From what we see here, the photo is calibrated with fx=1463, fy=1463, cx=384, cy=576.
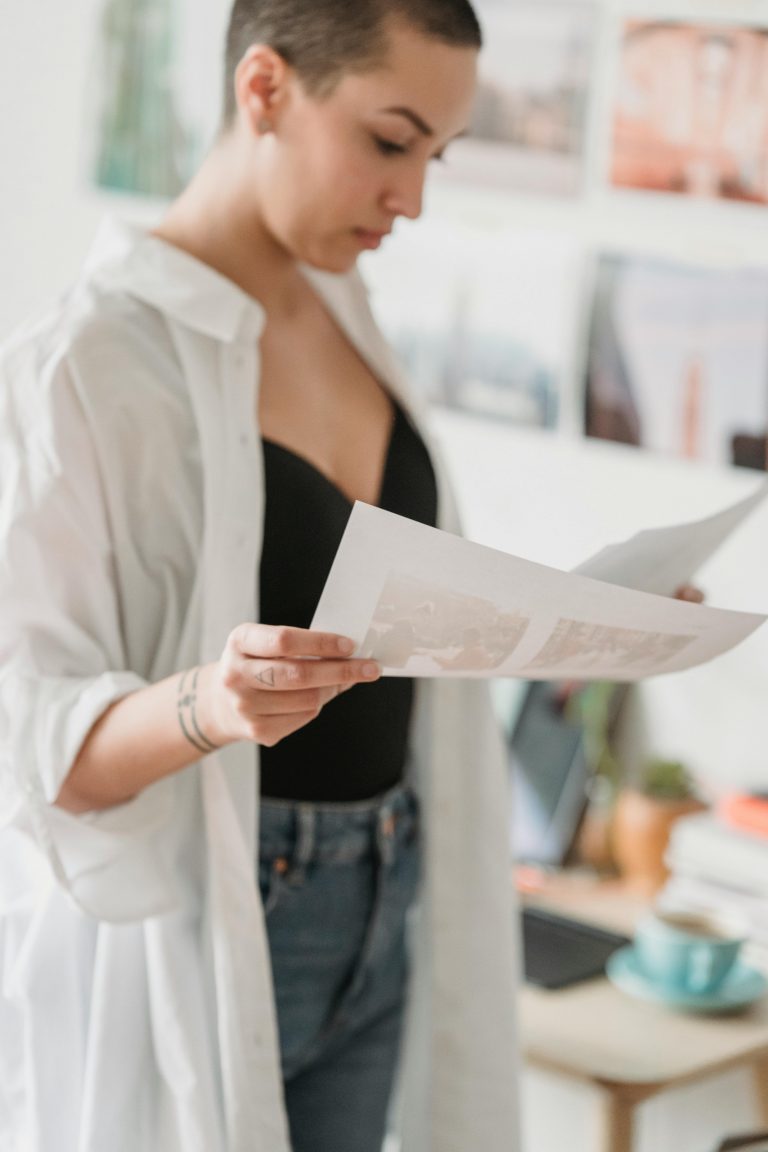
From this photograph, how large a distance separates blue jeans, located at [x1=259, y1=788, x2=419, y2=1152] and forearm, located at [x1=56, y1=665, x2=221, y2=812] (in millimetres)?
147

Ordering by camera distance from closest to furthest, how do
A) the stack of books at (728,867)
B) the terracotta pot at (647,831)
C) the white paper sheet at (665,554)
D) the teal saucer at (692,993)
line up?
the white paper sheet at (665,554), the teal saucer at (692,993), the stack of books at (728,867), the terracotta pot at (647,831)

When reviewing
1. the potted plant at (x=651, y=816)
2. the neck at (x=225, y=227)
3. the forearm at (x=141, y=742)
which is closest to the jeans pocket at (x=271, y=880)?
the forearm at (x=141, y=742)

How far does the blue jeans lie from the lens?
1000 mm

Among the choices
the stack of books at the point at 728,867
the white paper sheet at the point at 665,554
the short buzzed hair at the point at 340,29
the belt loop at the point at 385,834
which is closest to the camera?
the white paper sheet at the point at 665,554

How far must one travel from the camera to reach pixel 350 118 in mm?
947

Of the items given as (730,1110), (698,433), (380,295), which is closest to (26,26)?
(380,295)

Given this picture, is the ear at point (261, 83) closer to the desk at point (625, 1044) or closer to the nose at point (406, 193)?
the nose at point (406, 193)

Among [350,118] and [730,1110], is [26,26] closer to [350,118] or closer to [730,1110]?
[350,118]

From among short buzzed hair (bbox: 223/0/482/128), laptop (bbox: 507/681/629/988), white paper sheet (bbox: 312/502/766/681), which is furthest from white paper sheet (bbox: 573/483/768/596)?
laptop (bbox: 507/681/629/988)

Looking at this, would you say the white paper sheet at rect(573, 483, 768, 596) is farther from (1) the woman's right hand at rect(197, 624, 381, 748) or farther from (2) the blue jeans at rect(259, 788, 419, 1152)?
(2) the blue jeans at rect(259, 788, 419, 1152)

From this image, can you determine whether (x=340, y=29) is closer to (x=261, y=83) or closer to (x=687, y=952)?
(x=261, y=83)

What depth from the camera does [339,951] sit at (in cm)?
104

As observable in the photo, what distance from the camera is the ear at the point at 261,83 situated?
0.95m

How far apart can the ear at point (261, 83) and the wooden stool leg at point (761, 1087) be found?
94 cm
